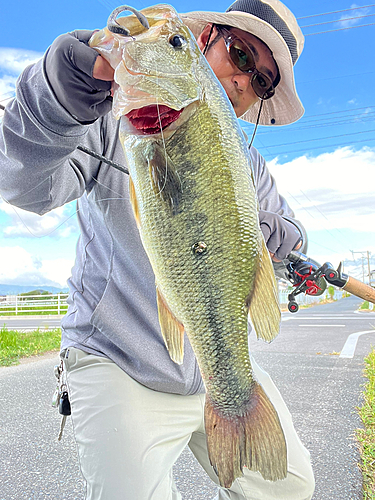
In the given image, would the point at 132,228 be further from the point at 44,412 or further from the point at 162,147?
the point at 44,412

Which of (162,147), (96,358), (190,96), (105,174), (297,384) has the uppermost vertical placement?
(190,96)

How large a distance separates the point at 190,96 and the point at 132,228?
862mm

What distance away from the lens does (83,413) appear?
1.86 metres

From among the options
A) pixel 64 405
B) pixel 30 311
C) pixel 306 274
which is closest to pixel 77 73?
pixel 64 405

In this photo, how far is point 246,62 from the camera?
2184 mm

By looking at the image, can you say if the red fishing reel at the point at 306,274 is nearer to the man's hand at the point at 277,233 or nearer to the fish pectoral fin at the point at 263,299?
the man's hand at the point at 277,233

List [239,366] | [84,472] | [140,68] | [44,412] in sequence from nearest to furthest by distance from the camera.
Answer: [140,68]
[239,366]
[84,472]
[44,412]

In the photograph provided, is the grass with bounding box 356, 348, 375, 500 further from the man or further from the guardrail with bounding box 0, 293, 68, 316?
the guardrail with bounding box 0, 293, 68, 316

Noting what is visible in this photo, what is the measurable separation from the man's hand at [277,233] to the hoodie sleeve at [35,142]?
3.47 ft

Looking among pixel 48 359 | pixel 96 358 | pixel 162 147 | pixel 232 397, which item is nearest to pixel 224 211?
pixel 162 147

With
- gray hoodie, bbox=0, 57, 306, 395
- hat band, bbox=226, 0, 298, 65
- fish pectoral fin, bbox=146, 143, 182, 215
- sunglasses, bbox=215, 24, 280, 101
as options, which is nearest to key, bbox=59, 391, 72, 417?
gray hoodie, bbox=0, 57, 306, 395

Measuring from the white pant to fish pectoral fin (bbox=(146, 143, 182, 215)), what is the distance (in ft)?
3.19

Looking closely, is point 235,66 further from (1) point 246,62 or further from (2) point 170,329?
(2) point 170,329

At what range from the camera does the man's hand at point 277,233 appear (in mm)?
2182
